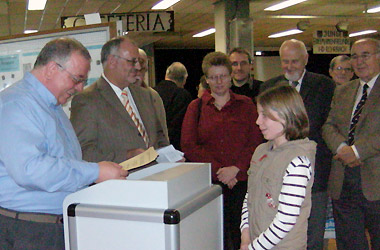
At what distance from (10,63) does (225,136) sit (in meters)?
1.58

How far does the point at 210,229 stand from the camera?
1.58 meters

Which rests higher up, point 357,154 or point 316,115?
point 316,115

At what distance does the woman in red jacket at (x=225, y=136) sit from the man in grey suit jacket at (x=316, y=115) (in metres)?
0.35

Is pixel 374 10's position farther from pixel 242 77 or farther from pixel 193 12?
pixel 242 77

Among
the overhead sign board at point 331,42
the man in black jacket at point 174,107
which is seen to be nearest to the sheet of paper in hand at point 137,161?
the man in black jacket at point 174,107

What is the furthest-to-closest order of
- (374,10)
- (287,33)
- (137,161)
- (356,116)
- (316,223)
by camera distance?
1. (287,33)
2. (374,10)
3. (316,223)
4. (356,116)
5. (137,161)

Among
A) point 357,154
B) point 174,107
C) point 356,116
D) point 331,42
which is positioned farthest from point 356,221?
point 331,42

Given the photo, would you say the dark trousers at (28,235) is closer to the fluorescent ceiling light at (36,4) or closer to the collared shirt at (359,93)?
the collared shirt at (359,93)

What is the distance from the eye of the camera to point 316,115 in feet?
8.75

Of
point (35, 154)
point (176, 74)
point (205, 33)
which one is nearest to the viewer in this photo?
point (35, 154)

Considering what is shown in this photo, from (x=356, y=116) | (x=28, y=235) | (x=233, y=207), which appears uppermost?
(x=356, y=116)

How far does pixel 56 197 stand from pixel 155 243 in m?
0.53

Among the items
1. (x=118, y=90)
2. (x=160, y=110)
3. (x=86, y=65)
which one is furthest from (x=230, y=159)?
(x=86, y=65)

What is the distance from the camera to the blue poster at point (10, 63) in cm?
285
